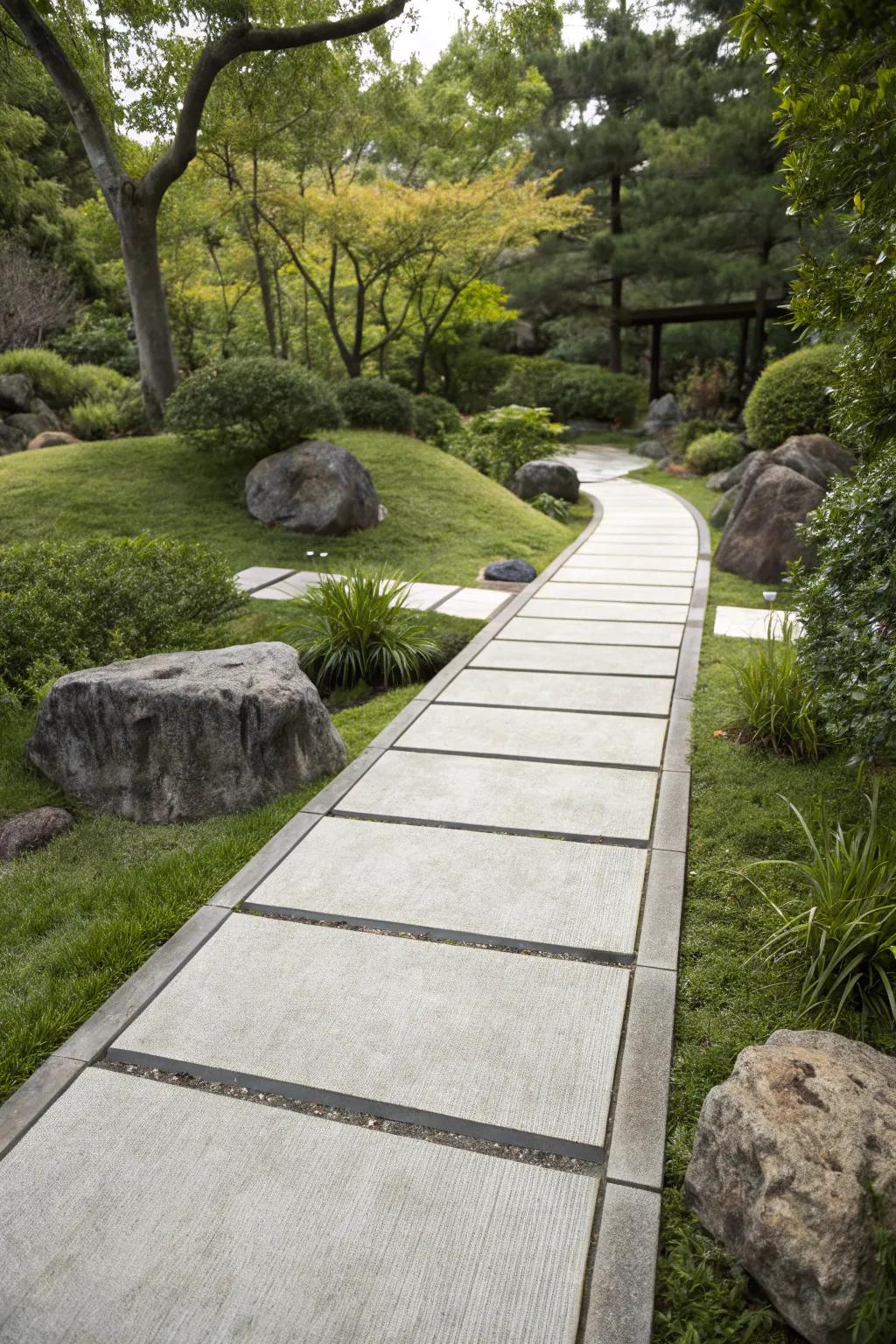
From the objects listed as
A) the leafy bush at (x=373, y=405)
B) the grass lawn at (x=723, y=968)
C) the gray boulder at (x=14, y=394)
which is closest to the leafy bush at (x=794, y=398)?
the leafy bush at (x=373, y=405)

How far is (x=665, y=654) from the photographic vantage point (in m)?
5.11

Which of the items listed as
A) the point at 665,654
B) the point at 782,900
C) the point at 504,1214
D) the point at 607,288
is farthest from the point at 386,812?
the point at 607,288

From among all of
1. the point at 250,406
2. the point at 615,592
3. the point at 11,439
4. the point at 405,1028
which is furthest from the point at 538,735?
the point at 11,439

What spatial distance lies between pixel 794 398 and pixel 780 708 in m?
7.48

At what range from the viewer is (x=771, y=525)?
685 cm

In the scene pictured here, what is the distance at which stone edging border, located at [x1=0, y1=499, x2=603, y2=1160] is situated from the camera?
1935 mm

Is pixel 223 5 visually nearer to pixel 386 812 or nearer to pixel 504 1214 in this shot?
pixel 386 812

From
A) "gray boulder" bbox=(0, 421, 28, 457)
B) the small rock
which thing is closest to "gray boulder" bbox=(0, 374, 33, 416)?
"gray boulder" bbox=(0, 421, 28, 457)

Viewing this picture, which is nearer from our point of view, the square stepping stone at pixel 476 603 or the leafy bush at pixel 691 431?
the square stepping stone at pixel 476 603

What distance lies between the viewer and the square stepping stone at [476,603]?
603cm

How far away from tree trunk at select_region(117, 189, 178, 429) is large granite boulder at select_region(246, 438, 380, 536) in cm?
218

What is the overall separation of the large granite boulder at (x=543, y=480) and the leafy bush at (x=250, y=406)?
10.9ft

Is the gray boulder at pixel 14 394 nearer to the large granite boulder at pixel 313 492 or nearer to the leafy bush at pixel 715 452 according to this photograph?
the large granite boulder at pixel 313 492

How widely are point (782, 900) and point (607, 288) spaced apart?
22.7 metres
